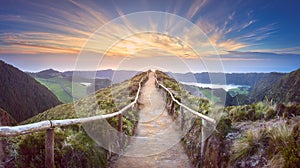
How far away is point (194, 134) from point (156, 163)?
1.34 m

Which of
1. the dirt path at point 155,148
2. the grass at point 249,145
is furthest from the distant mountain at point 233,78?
the grass at point 249,145

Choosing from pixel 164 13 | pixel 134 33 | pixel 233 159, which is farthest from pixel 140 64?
pixel 233 159

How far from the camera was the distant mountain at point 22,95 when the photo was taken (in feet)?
105

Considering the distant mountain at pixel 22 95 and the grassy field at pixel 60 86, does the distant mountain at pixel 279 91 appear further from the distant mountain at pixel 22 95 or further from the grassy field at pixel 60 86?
the grassy field at pixel 60 86

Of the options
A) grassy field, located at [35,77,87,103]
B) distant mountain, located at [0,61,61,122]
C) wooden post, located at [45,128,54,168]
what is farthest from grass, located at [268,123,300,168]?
grassy field, located at [35,77,87,103]

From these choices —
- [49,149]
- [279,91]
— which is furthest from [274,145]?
[279,91]

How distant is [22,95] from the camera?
143ft

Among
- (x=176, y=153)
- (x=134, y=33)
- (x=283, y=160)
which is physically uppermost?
(x=134, y=33)

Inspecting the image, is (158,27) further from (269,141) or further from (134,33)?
(269,141)

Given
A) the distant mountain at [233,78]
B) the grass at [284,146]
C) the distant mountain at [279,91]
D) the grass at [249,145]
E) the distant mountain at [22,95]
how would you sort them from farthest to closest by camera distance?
the distant mountain at [22,95] < the distant mountain at [233,78] < the distant mountain at [279,91] < the grass at [249,145] < the grass at [284,146]

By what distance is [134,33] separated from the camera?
1464 centimetres

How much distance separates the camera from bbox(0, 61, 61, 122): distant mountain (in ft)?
105

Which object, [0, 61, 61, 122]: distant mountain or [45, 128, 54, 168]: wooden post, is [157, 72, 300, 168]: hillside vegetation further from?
[0, 61, 61, 122]: distant mountain

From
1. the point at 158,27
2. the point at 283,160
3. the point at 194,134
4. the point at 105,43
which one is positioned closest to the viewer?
the point at 283,160
